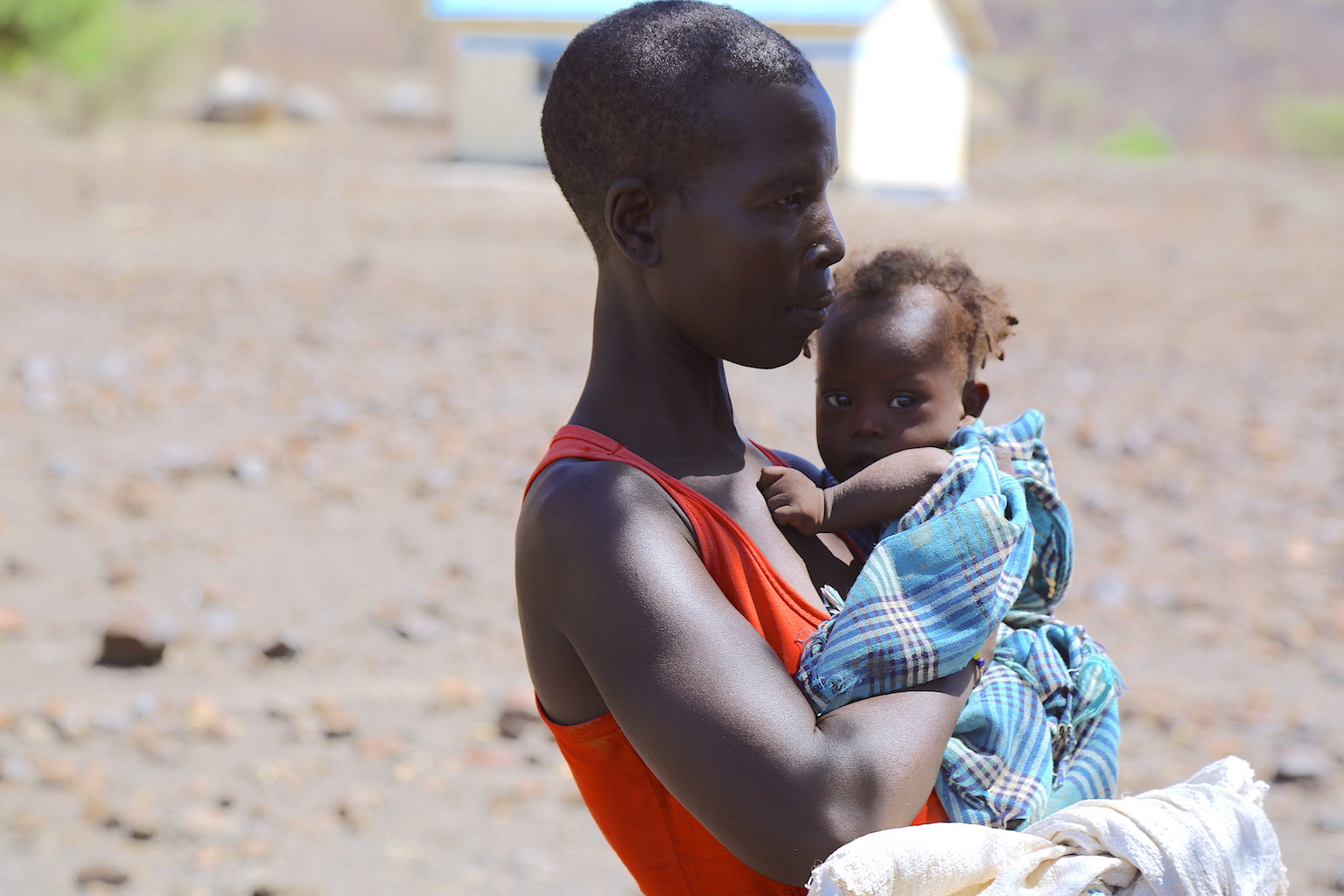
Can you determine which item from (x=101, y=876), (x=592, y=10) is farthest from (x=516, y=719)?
(x=592, y=10)

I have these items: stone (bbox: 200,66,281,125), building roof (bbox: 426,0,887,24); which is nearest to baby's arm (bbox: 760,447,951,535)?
building roof (bbox: 426,0,887,24)

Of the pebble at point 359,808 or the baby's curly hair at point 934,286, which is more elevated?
the baby's curly hair at point 934,286

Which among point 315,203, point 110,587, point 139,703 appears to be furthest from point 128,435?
point 315,203

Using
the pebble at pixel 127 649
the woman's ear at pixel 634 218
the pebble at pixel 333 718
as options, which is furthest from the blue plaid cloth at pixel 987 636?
the pebble at pixel 127 649

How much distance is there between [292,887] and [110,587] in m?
2.16

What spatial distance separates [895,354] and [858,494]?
25cm

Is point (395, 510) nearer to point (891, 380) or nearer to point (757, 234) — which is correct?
point (891, 380)

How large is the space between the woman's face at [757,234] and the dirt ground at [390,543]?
1.64 feet

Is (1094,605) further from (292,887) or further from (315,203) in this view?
(315,203)

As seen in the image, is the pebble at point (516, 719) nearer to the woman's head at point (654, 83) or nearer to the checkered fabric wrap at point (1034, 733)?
the checkered fabric wrap at point (1034, 733)

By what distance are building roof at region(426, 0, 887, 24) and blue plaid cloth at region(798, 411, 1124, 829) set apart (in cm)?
2034

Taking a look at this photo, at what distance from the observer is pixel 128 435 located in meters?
6.73

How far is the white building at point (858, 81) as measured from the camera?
905 inches

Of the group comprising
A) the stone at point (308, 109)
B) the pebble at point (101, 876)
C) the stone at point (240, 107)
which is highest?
the pebble at point (101, 876)
